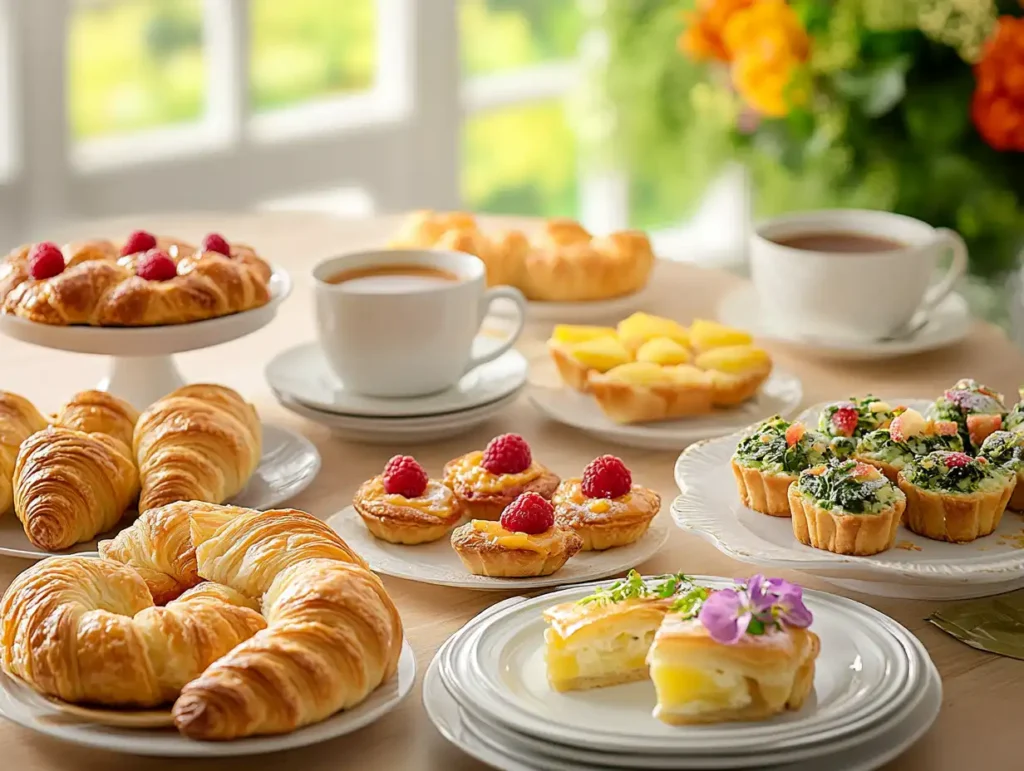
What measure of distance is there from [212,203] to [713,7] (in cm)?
161

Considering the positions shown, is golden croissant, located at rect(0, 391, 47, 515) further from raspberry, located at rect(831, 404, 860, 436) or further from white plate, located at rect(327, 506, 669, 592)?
raspberry, located at rect(831, 404, 860, 436)

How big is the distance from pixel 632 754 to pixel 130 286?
886mm

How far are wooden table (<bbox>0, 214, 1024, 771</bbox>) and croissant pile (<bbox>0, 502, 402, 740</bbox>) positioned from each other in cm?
→ 6

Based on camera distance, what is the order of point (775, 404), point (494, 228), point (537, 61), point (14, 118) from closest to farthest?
point (775, 404) < point (494, 228) < point (14, 118) < point (537, 61)

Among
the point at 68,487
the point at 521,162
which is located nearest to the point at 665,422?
the point at 68,487

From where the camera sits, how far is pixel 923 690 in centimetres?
109

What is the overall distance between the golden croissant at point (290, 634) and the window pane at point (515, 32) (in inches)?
148

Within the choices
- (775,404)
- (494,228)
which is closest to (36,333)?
(775,404)

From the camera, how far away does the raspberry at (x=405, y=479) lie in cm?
146

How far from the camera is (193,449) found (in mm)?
1478

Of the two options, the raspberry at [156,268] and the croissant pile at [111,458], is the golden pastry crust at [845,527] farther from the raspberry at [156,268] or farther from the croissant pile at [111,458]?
the raspberry at [156,268]

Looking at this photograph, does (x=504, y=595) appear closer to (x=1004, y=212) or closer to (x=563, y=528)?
(x=563, y=528)

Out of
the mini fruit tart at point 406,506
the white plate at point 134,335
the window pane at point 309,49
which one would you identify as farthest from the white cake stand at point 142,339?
the window pane at point 309,49

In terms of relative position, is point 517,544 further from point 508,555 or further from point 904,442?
point 904,442
